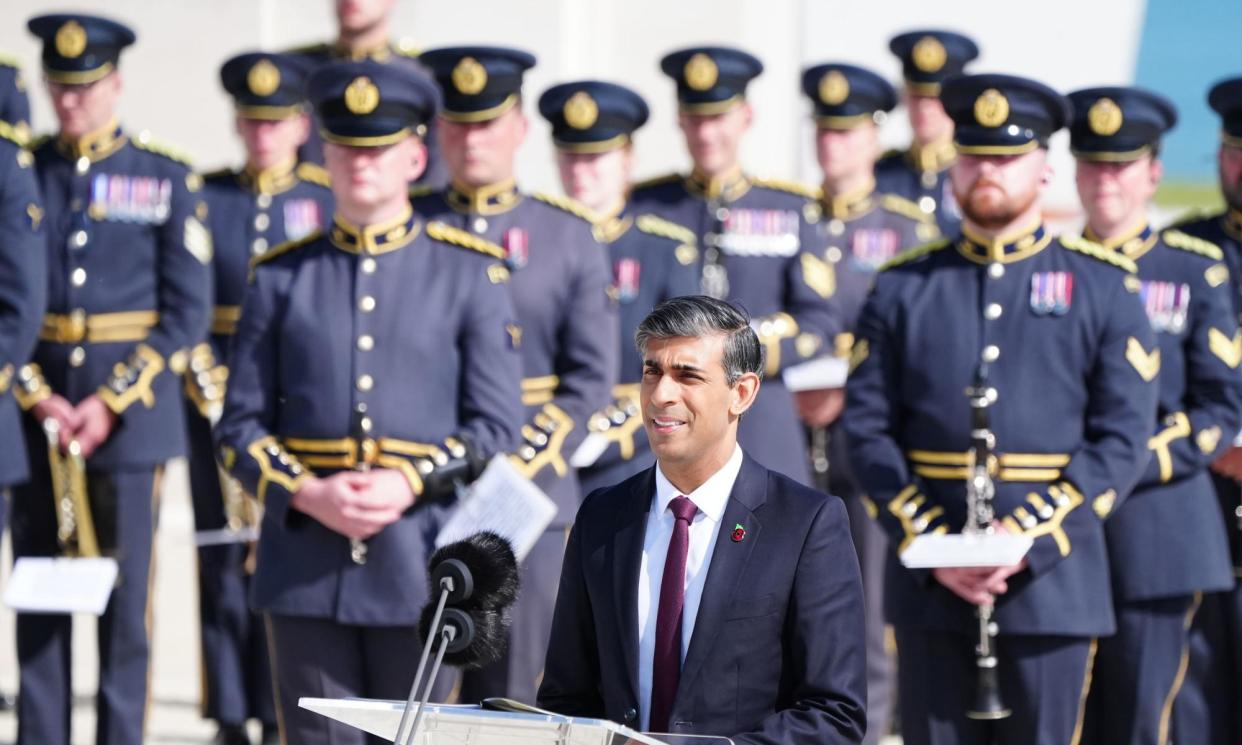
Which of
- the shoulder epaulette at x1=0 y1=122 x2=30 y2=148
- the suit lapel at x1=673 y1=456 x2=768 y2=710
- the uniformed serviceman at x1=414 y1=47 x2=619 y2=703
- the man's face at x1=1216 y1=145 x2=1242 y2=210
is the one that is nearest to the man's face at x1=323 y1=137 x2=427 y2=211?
the uniformed serviceman at x1=414 y1=47 x2=619 y2=703

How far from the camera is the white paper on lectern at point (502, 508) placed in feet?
19.0

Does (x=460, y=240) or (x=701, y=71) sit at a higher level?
(x=701, y=71)

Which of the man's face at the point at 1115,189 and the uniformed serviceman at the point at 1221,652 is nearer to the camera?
the man's face at the point at 1115,189

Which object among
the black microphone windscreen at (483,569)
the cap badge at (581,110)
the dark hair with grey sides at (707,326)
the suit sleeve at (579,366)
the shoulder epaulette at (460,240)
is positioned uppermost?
the cap badge at (581,110)

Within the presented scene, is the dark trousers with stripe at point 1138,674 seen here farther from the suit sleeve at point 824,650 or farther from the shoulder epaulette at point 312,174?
the shoulder epaulette at point 312,174

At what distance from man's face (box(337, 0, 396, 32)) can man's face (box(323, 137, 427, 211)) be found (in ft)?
7.82

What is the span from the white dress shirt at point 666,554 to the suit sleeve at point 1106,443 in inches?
74.7

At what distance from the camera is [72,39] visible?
7.27 metres

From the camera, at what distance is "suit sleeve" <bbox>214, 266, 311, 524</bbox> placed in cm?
580

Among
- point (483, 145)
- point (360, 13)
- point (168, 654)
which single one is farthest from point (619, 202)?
point (168, 654)

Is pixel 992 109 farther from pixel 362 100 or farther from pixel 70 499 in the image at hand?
pixel 70 499

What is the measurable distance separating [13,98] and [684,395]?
16.7ft

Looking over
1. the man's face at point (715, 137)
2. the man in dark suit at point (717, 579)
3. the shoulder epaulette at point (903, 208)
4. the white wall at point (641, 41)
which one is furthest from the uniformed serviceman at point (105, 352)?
the white wall at point (641, 41)

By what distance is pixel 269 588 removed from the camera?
584 cm
